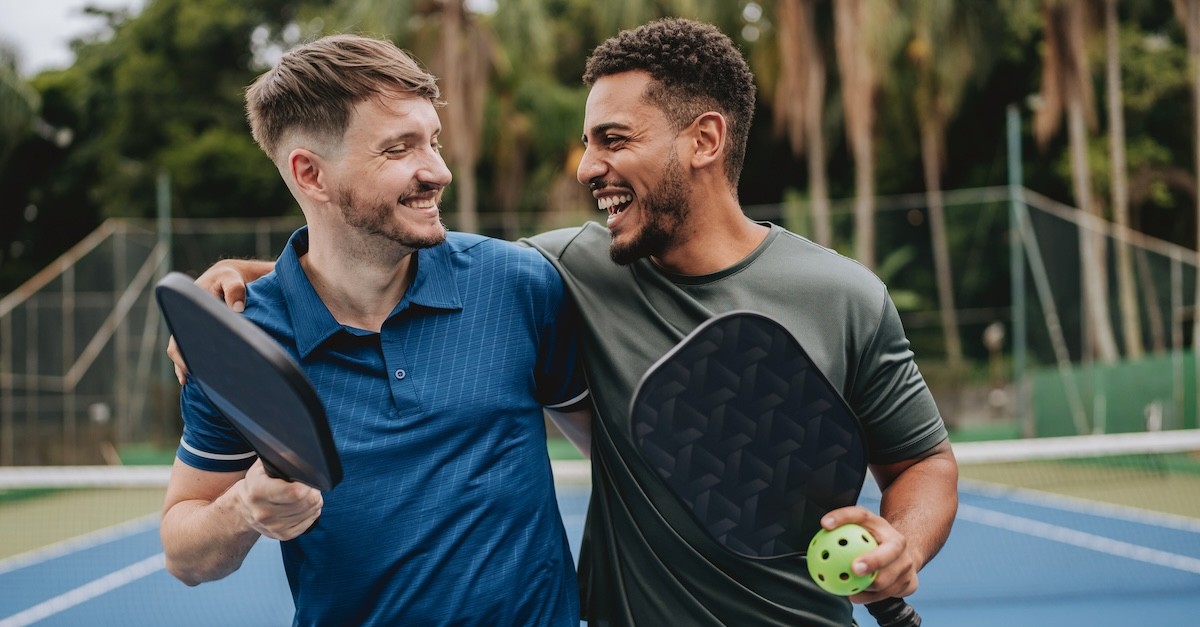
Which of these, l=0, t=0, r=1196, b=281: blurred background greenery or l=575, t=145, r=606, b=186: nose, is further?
l=0, t=0, r=1196, b=281: blurred background greenery

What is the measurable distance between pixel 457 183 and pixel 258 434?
2599cm

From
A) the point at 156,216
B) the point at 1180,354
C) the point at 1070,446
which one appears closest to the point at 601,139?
the point at 1070,446

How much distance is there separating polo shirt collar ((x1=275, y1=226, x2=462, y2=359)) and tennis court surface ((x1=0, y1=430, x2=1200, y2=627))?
5321mm

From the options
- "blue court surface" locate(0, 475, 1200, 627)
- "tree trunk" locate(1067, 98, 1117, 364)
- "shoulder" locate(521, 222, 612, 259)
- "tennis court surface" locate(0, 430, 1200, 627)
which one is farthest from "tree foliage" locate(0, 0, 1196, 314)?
"shoulder" locate(521, 222, 612, 259)

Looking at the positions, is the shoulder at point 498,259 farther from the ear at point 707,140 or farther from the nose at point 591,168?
the ear at point 707,140

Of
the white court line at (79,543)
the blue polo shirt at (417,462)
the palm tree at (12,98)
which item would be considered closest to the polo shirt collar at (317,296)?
the blue polo shirt at (417,462)

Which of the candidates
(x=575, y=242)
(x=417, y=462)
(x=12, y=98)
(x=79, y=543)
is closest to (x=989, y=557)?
(x=575, y=242)

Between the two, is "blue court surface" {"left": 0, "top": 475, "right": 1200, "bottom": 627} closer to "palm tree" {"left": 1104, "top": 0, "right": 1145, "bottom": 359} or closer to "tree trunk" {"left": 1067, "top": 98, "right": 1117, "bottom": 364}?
"tree trunk" {"left": 1067, "top": 98, "right": 1117, "bottom": 364}

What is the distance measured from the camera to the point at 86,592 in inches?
356

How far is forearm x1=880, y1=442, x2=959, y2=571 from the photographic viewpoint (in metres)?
2.24

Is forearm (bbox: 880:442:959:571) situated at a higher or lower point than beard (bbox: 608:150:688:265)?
lower

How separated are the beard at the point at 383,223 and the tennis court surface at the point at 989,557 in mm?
5464

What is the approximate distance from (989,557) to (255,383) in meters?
8.81

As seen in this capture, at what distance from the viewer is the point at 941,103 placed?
2483cm
